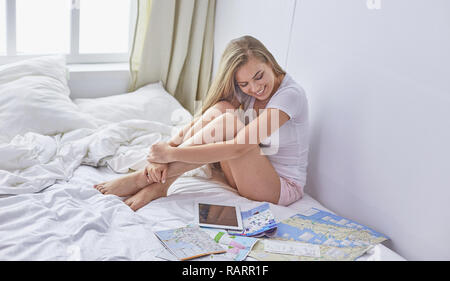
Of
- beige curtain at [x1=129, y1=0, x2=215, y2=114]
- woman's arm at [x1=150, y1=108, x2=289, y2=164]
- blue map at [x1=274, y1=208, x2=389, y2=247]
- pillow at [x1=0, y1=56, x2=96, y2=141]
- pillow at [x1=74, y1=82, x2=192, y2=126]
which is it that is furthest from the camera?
beige curtain at [x1=129, y1=0, x2=215, y2=114]

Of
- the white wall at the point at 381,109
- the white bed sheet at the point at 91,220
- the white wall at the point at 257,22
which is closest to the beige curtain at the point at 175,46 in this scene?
the white wall at the point at 257,22

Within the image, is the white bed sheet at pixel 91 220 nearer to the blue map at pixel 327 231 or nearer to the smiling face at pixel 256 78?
the blue map at pixel 327 231

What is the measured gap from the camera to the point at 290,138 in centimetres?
196

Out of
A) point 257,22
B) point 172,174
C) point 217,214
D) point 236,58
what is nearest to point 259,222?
point 217,214

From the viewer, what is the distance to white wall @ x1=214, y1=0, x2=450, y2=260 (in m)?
1.56

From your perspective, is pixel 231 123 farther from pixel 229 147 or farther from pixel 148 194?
pixel 148 194

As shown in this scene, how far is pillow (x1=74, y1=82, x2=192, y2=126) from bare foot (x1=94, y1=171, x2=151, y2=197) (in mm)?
616

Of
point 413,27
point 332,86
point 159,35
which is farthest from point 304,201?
point 159,35

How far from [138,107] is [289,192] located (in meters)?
1.05

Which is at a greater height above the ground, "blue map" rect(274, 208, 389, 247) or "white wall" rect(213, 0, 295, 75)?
"white wall" rect(213, 0, 295, 75)

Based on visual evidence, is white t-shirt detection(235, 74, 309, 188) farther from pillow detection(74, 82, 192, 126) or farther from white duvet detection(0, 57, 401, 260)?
pillow detection(74, 82, 192, 126)

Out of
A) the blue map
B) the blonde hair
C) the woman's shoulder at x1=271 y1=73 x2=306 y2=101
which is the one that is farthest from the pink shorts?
the blonde hair

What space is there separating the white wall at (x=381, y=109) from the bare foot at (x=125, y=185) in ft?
2.39

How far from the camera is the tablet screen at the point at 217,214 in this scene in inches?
69.7
